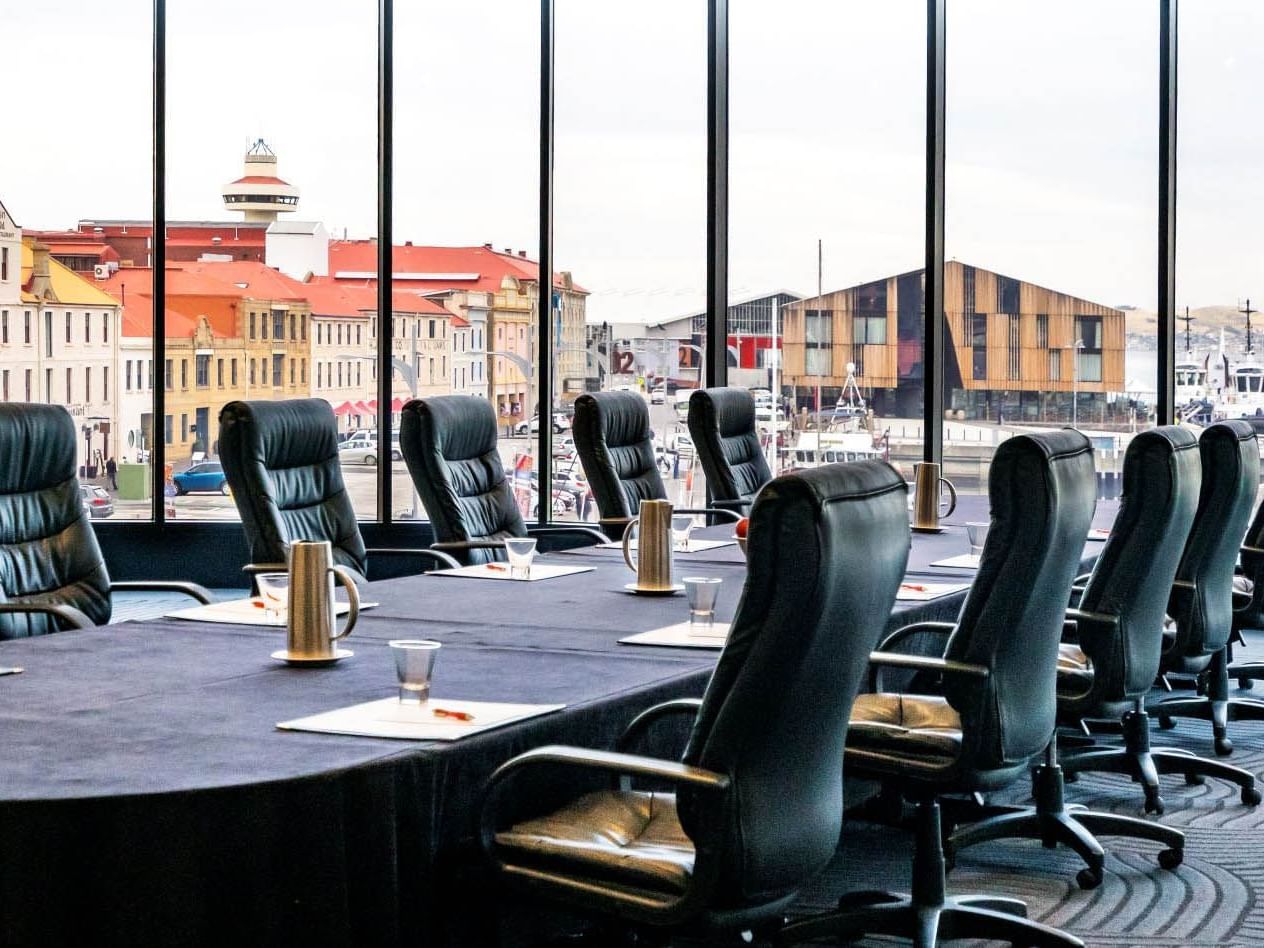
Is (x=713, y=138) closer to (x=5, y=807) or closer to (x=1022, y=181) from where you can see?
(x=1022, y=181)

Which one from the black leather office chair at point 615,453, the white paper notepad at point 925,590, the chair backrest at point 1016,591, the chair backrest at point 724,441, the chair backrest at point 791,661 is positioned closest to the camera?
the chair backrest at point 791,661

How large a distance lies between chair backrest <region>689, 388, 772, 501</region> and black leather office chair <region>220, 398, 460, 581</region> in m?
1.95

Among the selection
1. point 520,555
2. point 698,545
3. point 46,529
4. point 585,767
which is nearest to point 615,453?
point 698,545

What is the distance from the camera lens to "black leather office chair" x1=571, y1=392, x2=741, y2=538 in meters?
6.23

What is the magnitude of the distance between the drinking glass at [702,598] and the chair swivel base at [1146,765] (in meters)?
1.61

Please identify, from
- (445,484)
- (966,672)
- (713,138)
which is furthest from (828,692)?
(713,138)

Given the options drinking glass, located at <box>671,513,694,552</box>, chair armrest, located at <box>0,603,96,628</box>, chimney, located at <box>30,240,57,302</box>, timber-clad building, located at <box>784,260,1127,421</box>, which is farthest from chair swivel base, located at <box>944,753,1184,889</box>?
chimney, located at <box>30,240,57,302</box>

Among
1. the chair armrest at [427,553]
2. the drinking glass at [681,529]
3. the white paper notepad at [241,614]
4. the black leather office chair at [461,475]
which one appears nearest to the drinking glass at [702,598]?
the white paper notepad at [241,614]

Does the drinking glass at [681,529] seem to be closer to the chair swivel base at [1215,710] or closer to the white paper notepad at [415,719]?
the chair swivel base at [1215,710]

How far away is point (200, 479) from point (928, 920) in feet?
20.7

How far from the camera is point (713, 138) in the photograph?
808 cm

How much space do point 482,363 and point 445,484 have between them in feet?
10.6

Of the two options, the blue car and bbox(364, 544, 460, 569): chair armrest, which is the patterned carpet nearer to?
bbox(364, 544, 460, 569): chair armrest

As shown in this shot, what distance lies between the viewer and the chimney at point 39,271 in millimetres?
8633
